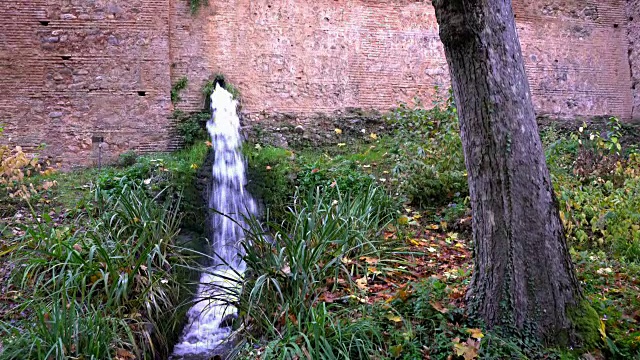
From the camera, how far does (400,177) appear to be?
265 inches

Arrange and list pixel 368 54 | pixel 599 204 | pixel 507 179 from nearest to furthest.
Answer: pixel 507 179 < pixel 599 204 < pixel 368 54

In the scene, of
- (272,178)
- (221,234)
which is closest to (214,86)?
(272,178)

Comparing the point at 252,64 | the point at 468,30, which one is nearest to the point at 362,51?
the point at 252,64

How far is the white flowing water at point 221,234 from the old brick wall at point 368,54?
2.28ft

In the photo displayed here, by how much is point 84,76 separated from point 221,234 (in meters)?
3.94

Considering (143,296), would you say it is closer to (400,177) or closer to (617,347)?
(400,177)

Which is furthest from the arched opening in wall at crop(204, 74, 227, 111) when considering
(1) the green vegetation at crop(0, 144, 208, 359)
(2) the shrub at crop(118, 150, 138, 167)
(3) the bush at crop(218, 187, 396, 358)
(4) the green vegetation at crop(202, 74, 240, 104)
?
(3) the bush at crop(218, 187, 396, 358)

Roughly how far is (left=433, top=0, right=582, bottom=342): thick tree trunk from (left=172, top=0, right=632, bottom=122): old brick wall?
6.34 metres

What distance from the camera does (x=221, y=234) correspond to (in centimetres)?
714

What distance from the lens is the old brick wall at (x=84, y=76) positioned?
8.77 metres

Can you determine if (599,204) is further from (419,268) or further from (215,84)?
(215,84)

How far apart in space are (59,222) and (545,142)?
6.45 m

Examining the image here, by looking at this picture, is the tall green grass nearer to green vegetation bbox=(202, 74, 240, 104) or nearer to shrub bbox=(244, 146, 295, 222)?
shrub bbox=(244, 146, 295, 222)

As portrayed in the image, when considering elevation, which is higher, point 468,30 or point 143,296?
point 468,30
